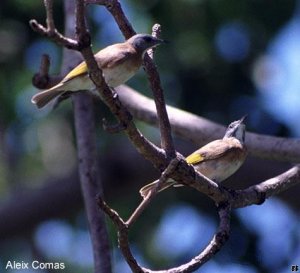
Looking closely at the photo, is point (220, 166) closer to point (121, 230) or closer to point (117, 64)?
point (117, 64)

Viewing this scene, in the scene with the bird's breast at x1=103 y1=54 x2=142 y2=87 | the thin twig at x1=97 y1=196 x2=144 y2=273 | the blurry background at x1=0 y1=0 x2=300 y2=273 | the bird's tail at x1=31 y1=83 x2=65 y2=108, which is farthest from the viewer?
the blurry background at x1=0 y1=0 x2=300 y2=273

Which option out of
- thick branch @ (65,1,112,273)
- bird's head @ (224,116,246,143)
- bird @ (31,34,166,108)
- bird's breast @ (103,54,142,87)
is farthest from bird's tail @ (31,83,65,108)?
bird's head @ (224,116,246,143)

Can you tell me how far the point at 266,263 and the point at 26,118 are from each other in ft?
8.59

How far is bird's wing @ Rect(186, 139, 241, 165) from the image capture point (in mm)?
5227

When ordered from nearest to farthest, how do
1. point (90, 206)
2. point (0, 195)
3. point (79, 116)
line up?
point (90, 206), point (79, 116), point (0, 195)

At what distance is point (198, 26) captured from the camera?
9109 mm

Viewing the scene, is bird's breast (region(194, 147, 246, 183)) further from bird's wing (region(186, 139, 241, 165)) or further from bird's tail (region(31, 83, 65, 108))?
bird's tail (region(31, 83, 65, 108))

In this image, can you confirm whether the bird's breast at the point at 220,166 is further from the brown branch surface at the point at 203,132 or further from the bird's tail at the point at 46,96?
the bird's tail at the point at 46,96

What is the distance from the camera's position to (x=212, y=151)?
536 cm

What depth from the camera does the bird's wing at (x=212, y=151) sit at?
5227 millimetres

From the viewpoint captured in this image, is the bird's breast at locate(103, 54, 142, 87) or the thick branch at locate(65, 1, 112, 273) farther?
the thick branch at locate(65, 1, 112, 273)

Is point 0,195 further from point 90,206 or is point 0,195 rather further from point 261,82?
point 90,206

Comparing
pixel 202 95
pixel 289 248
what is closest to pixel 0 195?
pixel 202 95

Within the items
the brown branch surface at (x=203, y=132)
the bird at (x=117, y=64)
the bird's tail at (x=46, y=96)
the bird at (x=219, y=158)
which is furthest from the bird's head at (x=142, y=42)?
the brown branch surface at (x=203, y=132)
